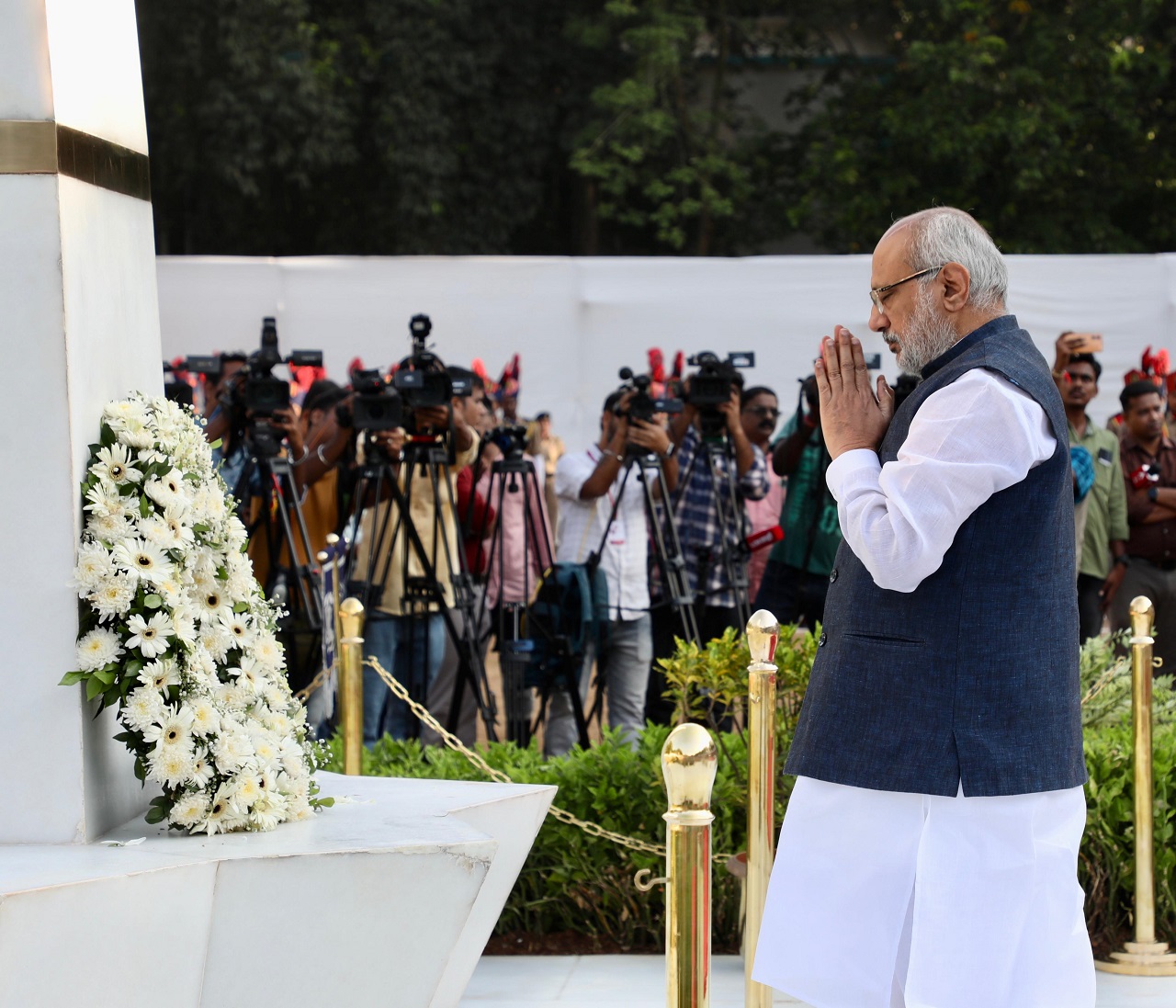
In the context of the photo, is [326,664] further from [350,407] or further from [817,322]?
[817,322]

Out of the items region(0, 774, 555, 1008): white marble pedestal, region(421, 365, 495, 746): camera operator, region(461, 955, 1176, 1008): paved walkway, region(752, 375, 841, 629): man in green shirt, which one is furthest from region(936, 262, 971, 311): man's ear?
region(421, 365, 495, 746): camera operator

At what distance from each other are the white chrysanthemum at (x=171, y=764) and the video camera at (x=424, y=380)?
9.33 ft

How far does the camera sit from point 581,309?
1037 centimetres

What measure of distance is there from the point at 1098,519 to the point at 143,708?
5221 mm

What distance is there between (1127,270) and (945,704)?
8390 millimetres

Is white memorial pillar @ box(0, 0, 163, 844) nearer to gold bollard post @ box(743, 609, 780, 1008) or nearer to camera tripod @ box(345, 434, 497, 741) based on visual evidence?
gold bollard post @ box(743, 609, 780, 1008)

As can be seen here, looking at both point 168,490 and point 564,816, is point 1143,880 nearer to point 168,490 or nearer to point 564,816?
point 564,816

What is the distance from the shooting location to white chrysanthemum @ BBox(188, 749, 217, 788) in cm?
277

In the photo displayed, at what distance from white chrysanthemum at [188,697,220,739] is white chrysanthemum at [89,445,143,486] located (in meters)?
0.43

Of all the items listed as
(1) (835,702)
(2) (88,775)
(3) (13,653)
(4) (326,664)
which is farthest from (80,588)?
(4) (326,664)

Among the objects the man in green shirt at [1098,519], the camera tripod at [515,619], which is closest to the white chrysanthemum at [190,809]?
the camera tripod at [515,619]

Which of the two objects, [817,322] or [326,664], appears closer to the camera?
[326,664]

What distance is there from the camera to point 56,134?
2.71 meters

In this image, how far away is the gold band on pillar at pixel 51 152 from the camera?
2691mm
